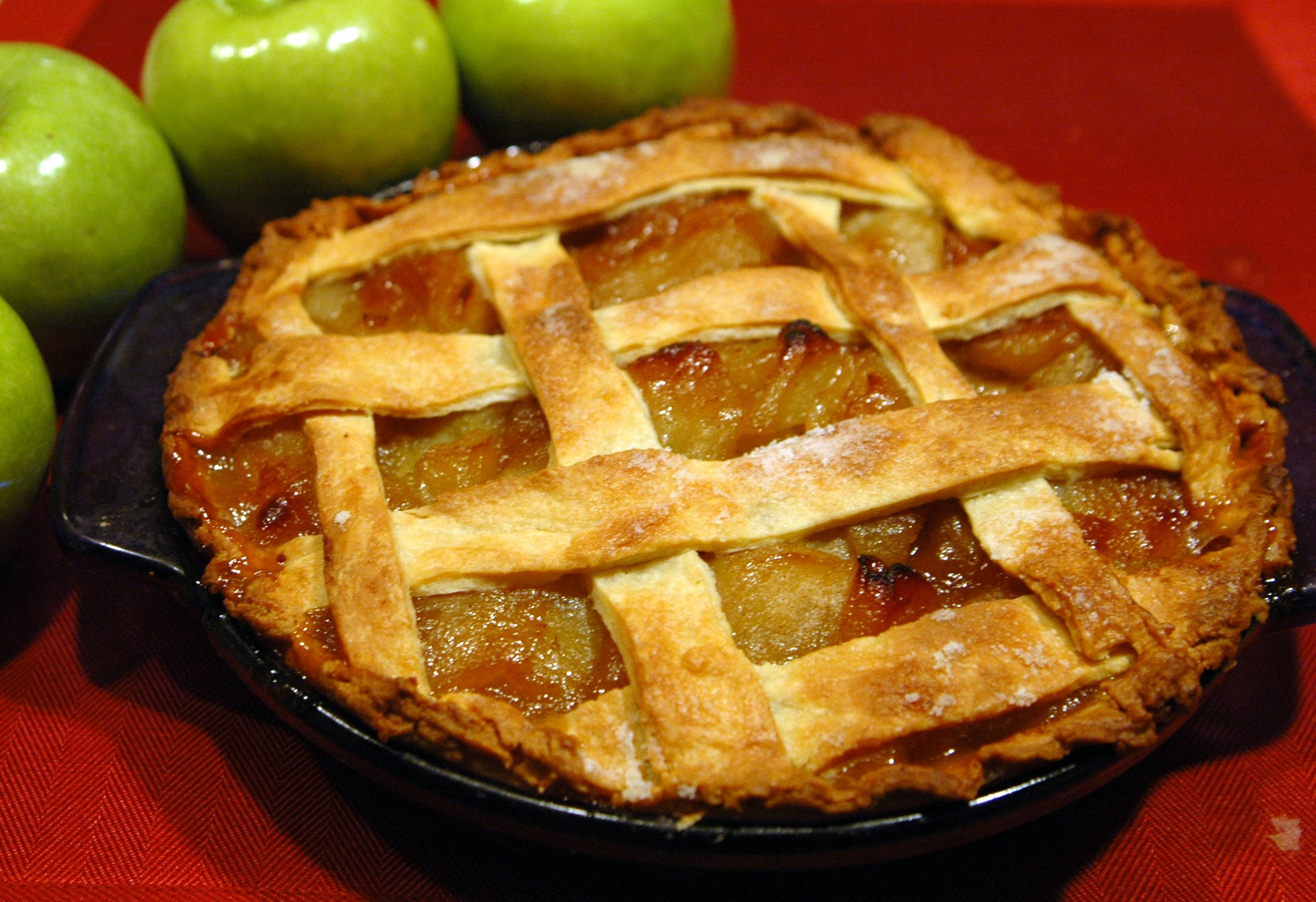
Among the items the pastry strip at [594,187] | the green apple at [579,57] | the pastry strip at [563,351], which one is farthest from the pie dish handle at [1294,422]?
the green apple at [579,57]

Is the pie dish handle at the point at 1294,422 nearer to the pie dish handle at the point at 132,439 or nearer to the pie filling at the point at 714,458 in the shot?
the pie filling at the point at 714,458

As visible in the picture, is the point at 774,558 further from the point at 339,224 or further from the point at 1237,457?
the point at 339,224

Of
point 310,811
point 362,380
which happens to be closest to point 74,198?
point 362,380

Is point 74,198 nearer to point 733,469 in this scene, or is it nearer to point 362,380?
point 362,380

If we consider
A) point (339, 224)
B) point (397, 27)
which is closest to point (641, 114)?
point (397, 27)

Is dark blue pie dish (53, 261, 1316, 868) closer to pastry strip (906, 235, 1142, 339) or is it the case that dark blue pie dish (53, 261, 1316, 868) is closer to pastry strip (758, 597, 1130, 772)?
pastry strip (758, 597, 1130, 772)

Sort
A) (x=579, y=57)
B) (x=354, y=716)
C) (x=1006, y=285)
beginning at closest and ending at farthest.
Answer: (x=354, y=716), (x=1006, y=285), (x=579, y=57)

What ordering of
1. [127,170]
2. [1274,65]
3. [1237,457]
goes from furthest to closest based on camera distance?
1. [1274,65]
2. [127,170]
3. [1237,457]

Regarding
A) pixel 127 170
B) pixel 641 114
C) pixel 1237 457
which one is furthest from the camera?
pixel 641 114
